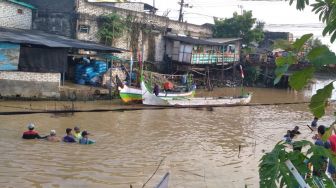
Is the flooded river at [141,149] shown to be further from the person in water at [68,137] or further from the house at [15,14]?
the house at [15,14]

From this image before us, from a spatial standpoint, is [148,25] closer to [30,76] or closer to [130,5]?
[130,5]

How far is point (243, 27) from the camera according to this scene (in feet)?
124

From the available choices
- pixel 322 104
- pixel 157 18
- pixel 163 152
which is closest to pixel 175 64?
pixel 157 18

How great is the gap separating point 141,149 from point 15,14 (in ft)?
52.8

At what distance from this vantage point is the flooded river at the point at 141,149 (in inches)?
368

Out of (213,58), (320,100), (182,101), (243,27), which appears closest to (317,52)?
(320,100)

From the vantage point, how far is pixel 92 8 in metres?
27.1

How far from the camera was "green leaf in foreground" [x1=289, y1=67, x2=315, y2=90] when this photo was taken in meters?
2.54

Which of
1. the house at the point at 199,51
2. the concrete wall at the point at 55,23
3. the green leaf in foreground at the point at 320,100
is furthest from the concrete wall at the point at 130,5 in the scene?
the green leaf in foreground at the point at 320,100

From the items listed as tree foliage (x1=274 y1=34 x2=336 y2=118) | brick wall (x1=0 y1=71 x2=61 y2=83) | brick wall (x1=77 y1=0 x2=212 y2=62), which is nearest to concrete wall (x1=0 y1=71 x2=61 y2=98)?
brick wall (x1=0 y1=71 x2=61 y2=83)

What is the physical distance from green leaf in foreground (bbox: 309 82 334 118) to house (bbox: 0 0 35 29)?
23.6 metres

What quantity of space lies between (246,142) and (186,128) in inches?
104

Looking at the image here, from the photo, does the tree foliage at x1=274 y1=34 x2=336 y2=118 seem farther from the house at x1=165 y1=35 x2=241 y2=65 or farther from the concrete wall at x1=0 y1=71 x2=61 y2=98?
the house at x1=165 y1=35 x2=241 y2=65

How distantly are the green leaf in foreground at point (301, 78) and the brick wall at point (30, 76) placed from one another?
1805cm
